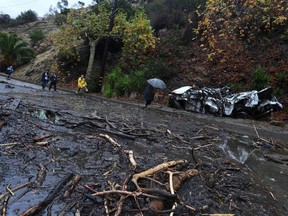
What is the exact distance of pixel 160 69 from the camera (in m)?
20.3

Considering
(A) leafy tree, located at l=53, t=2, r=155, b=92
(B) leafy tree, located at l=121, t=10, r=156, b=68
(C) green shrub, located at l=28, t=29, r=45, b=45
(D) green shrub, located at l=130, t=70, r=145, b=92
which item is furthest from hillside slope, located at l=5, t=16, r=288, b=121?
(C) green shrub, located at l=28, t=29, r=45, b=45

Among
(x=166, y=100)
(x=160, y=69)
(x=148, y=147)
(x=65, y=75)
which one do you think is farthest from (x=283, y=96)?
(x=65, y=75)

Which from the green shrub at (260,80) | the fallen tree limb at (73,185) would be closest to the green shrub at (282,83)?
the green shrub at (260,80)

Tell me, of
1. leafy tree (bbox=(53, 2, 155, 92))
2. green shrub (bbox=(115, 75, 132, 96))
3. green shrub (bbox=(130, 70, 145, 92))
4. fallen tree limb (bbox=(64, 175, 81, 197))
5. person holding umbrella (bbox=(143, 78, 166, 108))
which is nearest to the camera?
fallen tree limb (bbox=(64, 175, 81, 197))

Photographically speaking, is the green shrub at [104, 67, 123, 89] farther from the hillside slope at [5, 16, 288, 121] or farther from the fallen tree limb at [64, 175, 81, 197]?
the fallen tree limb at [64, 175, 81, 197]

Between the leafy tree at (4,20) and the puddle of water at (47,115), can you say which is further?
the leafy tree at (4,20)

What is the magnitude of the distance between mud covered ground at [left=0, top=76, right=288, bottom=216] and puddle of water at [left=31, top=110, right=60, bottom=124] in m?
0.04

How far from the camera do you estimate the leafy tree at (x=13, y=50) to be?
1255 inches

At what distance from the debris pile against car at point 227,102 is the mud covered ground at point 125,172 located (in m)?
6.21

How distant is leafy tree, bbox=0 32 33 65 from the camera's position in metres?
31.9

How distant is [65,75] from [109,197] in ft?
84.9

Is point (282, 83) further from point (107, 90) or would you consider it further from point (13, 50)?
point (13, 50)

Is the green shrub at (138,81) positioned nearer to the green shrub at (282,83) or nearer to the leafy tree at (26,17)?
the green shrub at (282,83)

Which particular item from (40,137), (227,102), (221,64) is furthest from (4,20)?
(40,137)
